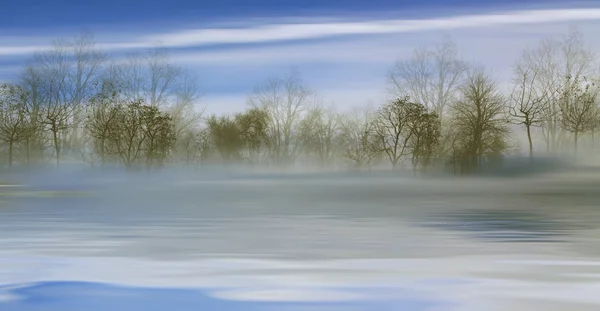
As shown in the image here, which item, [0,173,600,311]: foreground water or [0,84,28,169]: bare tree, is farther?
[0,84,28,169]: bare tree

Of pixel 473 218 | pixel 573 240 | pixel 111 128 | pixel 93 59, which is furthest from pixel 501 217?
pixel 93 59

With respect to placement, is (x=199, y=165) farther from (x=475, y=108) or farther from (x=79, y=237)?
(x=79, y=237)

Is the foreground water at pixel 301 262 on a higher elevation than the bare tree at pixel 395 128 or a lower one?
lower

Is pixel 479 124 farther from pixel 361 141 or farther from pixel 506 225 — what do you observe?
pixel 506 225

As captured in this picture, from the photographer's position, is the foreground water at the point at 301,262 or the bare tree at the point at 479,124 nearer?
the foreground water at the point at 301,262

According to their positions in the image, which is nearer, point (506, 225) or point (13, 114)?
point (506, 225)

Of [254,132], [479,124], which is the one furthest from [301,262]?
[254,132]

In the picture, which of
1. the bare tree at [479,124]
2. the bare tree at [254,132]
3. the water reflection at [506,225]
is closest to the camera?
the water reflection at [506,225]

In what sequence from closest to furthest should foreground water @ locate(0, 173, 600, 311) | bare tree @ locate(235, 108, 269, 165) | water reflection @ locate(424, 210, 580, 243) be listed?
foreground water @ locate(0, 173, 600, 311)
water reflection @ locate(424, 210, 580, 243)
bare tree @ locate(235, 108, 269, 165)

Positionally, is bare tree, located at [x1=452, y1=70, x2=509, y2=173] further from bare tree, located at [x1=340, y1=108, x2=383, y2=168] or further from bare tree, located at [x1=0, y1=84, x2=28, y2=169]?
bare tree, located at [x1=0, y1=84, x2=28, y2=169]

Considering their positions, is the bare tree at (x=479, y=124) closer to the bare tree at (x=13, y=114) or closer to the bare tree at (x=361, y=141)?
the bare tree at (x=361, y=141)

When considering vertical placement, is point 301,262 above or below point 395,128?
below

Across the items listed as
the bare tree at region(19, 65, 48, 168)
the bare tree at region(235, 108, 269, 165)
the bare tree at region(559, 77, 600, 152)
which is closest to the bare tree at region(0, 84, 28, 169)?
the bare tree at region(19, 65, 48, 168)

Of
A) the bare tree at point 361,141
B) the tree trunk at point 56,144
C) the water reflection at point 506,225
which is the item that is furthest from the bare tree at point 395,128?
the water reflection at point 506,225
